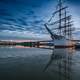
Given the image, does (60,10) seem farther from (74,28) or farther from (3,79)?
(3,79)

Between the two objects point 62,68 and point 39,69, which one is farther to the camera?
point 62,68

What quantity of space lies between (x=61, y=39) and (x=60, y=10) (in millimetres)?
11453

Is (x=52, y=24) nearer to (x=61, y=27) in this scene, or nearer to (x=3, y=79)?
(x=61, y=27)

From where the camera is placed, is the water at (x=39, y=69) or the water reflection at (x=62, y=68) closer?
the water at (x=39, y=69)

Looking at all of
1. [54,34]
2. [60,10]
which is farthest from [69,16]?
[54,34]

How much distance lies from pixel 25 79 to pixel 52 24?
174 feet

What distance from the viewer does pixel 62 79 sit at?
5.82m

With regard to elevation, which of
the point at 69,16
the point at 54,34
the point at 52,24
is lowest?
the point at 54,34

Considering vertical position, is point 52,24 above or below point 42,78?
above

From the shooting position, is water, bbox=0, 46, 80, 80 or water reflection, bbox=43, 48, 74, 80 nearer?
water, bbox=0, 46, 80, 80

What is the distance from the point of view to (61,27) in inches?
2154

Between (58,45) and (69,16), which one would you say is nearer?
(58,45)

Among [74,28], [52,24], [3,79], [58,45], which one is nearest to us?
[3,79]

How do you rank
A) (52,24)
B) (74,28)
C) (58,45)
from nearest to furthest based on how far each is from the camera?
(58,45)
(52,24)
(74,28)
